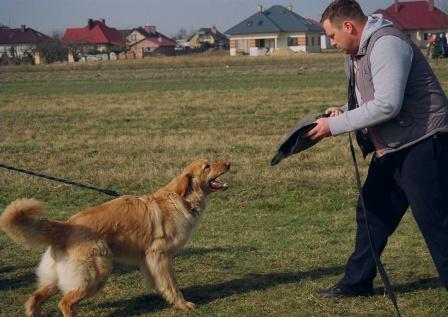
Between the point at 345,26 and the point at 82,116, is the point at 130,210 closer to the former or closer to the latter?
the point at 345,26

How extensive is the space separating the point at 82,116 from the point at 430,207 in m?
16.3

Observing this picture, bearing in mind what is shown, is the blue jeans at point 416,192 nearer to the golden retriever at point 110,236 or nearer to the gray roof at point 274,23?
the golden retriever at point 110,236

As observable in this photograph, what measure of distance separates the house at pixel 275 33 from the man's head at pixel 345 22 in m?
96.2

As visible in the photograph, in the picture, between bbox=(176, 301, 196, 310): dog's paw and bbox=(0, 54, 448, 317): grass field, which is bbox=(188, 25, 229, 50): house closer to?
bbox=(0, 54, 448, 317): grass field

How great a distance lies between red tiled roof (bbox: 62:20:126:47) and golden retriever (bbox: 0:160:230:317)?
3956 inches

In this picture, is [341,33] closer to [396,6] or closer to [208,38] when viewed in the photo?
[396,6]

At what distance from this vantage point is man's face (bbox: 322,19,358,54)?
477cm

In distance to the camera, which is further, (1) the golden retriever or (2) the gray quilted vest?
(1) the golden retriever

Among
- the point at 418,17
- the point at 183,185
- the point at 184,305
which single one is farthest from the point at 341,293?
the point at 418,17

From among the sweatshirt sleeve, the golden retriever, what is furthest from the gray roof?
the sweatshirt sleeve

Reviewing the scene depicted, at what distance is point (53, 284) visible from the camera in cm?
539

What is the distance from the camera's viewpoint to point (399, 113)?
15.7ft

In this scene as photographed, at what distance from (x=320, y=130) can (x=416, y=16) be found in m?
87.9

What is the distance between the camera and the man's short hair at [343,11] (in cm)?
473
